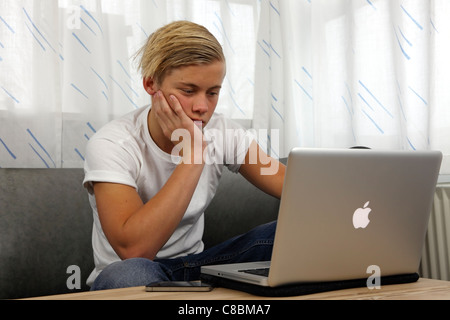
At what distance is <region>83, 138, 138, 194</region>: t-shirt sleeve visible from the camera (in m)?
1.17

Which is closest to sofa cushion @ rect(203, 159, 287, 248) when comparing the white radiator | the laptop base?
the white radiator

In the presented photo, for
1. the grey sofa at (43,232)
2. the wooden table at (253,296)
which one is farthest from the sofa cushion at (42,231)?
the wooden table at (253,296)

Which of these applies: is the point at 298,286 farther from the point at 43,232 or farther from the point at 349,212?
the point at 43,232

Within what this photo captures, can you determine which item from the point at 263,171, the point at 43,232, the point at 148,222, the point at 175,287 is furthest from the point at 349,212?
the point at 43,232

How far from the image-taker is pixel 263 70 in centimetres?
212

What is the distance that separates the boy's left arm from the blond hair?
1.15ft

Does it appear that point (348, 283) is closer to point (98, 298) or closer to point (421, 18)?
point (98, 298)

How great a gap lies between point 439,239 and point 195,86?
1.01 m

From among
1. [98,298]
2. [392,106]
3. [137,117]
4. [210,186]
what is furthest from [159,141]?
[392,106]

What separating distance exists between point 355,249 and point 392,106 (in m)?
1.30

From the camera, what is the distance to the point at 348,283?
860 mm

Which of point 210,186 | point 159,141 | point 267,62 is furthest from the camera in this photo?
point 267,62

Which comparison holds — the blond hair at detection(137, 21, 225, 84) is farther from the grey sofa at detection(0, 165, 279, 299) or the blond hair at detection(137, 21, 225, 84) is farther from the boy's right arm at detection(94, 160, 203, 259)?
the grey sofa at detection(0, 165, 279, 299)

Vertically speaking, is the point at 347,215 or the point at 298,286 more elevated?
the point at 347,215
